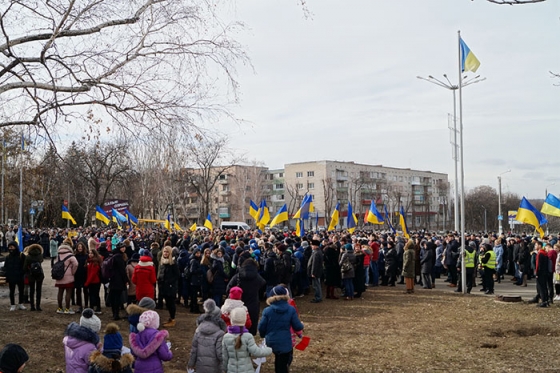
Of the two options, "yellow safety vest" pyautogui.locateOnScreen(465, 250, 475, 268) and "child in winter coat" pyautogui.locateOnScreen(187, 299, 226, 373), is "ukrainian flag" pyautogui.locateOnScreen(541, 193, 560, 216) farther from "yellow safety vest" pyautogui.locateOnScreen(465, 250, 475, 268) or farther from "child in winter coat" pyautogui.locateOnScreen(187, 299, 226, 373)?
"child in winter coat" pyautogui.locateOnScreen(187, 299, 226, 373)

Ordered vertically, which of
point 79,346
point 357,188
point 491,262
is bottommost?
point 491,262

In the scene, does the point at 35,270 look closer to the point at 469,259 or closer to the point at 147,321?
the point at 147,321

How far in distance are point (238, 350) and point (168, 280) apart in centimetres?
625

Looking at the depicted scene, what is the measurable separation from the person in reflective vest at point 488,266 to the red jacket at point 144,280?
1121cm

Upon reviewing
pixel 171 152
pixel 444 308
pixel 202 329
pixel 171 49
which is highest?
pixel 171 49

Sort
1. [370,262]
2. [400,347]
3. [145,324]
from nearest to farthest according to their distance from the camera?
[145,324]
[400,347]
[370,262]

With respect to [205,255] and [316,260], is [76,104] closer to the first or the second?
[205,255]

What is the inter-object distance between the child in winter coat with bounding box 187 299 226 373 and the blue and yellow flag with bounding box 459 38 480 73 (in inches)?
610

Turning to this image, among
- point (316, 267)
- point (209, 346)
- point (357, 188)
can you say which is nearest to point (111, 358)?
point (209, 346)

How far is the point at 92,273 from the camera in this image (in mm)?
12883

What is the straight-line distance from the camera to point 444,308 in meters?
15.1

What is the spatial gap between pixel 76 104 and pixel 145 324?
4.70m

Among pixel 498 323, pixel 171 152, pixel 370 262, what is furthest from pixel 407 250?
pixel 171 152

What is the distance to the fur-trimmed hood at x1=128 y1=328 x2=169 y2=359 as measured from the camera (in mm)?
5926
